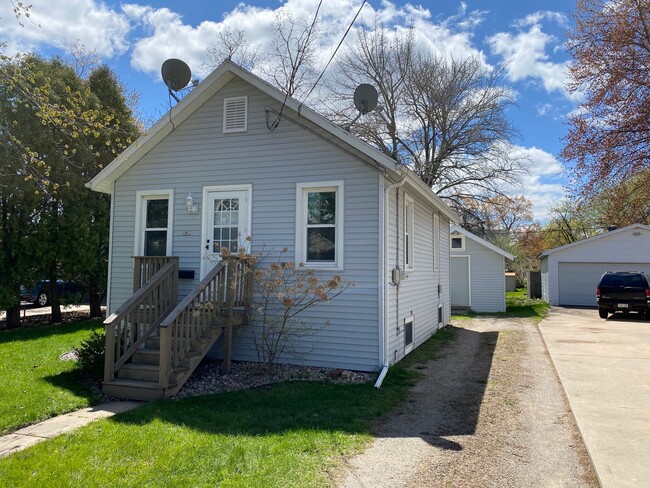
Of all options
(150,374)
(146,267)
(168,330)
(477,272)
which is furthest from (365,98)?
(477,272)

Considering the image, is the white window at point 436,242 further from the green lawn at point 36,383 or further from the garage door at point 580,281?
the garage door at point 580,281

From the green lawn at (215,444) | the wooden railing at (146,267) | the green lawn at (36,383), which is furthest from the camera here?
the wooden railing at (146,267)

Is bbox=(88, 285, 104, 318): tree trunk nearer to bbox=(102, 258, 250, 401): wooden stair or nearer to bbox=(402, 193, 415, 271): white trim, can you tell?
bbox=(102, 258, 250, 401): wooden stair

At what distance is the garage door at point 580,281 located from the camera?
2108cm

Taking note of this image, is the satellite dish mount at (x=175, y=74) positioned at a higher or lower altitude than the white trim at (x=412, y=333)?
higher

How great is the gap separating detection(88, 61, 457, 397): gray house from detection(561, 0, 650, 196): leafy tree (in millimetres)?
8371

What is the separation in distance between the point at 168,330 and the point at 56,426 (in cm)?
164

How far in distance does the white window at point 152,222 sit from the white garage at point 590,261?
62.4ft

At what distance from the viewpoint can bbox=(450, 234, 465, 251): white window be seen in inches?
782

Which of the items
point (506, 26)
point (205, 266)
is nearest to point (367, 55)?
point (506, 26)

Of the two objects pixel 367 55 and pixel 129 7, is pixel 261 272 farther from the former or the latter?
pixel 367 55

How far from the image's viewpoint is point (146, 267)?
8336mm

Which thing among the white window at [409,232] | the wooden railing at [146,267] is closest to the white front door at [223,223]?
Result: the wooden railing at [146,267]

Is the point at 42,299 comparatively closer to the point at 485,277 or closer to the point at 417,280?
the point at 417,280
